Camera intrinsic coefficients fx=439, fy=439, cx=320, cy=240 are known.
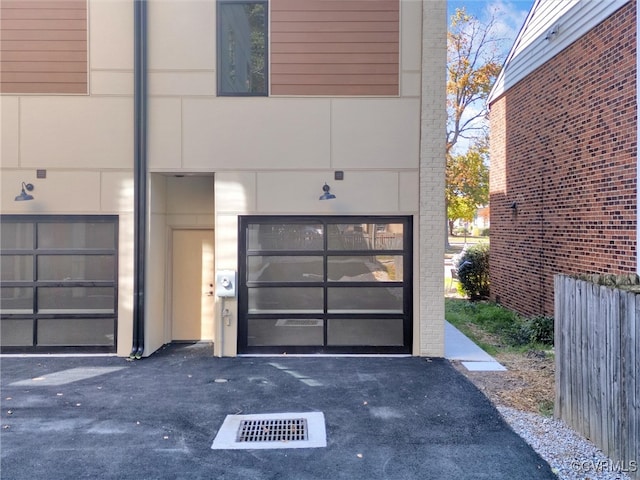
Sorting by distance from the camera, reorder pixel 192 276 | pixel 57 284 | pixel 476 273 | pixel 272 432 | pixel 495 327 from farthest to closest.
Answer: pixel 476 273
pixel 495 327
pixel 192 276
pixel 57 284
pixel 272 432

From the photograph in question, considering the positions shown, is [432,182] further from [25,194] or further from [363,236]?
[25,194]

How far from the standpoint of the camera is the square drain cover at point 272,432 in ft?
13.8

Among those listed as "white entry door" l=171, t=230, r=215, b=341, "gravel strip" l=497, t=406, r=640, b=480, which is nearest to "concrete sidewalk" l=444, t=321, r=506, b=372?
"gravel strip" l=497, t=406, r=640, b=480

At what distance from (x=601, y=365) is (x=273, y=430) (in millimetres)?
3264

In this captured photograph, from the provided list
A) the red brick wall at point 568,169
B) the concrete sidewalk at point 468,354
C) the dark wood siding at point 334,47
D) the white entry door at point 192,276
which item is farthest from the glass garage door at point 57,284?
the red brick wall at point 568,169

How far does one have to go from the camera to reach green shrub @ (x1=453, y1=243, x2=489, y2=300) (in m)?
13.4

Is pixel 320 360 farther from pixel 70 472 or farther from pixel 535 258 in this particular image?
pixel 535 258

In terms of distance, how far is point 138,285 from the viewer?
23.7 ft

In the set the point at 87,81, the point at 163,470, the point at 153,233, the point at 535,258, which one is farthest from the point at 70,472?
the point at 535,258

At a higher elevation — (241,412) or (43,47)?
(43,47)

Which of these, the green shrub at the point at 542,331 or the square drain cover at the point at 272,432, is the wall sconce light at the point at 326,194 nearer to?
the square drain cover at the point at 272,432

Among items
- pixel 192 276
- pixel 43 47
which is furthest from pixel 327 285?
pixel 43 47

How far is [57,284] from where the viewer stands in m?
7.35

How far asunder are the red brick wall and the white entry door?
22.1 ft
